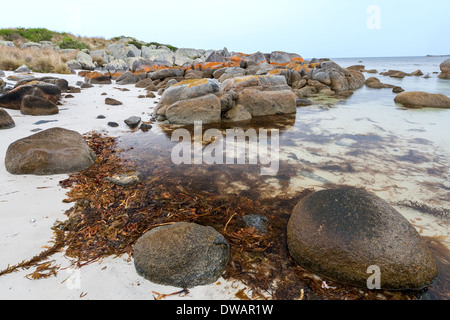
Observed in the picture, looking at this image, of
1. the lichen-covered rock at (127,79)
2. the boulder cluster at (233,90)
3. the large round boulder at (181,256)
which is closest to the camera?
the large round boulder at (181,256)

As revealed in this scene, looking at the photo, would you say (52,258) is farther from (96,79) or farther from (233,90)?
(96,79)

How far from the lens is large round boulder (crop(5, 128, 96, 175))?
12.2ft

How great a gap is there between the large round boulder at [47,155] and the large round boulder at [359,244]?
Result: 3.56 m

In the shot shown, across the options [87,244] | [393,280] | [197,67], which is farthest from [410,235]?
[197,67]

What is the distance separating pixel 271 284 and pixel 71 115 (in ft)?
25.7

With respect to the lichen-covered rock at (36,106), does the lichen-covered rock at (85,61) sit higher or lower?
higher

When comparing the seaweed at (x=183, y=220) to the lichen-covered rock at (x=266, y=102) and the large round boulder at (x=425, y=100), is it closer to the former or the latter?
the lichen-covered rock at (x=266, y=102)

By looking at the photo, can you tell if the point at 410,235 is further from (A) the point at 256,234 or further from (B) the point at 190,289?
(B) the point at 190,289

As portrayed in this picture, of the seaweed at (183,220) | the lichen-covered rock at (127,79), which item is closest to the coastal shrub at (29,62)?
the lichen-covered rock at (127,79)

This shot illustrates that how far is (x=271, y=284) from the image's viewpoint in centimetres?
212

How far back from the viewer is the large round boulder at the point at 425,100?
Result: 1018 centimetres

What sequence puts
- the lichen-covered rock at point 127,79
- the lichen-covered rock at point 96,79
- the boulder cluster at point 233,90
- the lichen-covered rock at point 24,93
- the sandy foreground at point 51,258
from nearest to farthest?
the sandy foreground at point 51,258
the lichen-covered rock at point 24,93
the boulder cluster at point 233,90
the lichen-covered rock at point 96,79
the lichen-covered rock at point 127,79

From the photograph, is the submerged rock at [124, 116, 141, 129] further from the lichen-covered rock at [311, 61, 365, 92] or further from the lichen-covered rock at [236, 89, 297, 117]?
the lichen-covered rock at [311, 61, 365, 92]

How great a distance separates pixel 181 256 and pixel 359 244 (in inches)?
61.0
